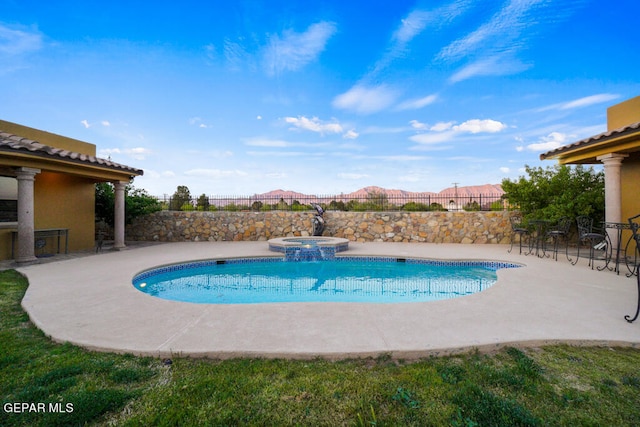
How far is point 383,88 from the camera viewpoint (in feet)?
49.6

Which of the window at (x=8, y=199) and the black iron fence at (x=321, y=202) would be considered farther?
the black iron fence at (x=321, y=202)

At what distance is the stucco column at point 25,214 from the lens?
307 inches

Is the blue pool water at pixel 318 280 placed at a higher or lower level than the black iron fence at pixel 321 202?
lower

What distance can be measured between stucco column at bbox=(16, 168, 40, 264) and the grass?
697 cm

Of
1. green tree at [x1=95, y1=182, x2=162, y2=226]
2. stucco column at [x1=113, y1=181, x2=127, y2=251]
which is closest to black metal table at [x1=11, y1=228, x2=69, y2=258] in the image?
stucco column at [x1=113, y1=181, x2=127, y2=251]

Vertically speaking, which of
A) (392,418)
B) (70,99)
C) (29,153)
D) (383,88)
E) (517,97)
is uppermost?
(383,88)

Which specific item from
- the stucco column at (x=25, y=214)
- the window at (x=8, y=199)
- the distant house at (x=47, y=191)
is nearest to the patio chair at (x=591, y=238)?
the distant house at (x=47, y=191)

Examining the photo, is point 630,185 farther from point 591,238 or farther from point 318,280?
point 318,280

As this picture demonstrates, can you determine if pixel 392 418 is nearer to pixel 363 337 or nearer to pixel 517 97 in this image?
pixel 363 337

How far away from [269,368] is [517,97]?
15723 millimetres

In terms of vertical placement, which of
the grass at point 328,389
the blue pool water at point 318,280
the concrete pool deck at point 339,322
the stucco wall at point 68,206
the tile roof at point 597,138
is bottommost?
the blue pool water at point 318,280

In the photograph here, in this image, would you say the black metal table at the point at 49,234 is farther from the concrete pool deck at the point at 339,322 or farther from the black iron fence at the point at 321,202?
the concrete pool deck at the point at 339,322

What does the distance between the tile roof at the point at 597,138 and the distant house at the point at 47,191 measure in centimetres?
1372

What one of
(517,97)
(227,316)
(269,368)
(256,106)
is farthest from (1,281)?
(517,97)
